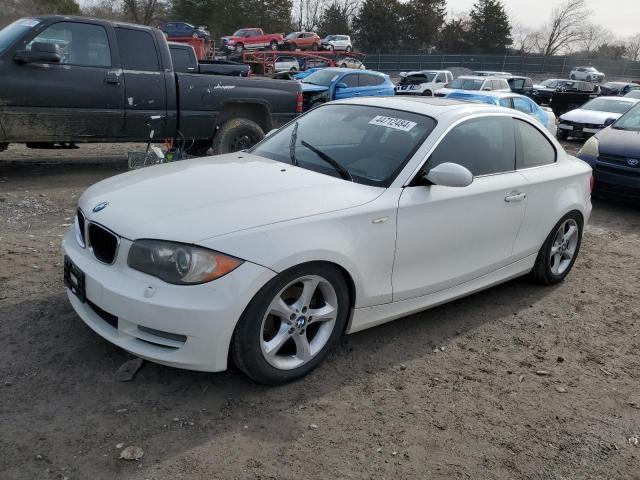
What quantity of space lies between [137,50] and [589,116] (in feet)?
41.5

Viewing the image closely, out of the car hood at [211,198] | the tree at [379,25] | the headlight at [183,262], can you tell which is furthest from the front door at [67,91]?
the tree at [379,25]

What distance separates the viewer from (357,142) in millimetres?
3812

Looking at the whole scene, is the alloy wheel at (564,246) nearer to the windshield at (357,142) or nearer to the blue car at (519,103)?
the windshield at (357,142)

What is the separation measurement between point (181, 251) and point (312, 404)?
110 centimetres

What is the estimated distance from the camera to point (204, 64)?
395 inches

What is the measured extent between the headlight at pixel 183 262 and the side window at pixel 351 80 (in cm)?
1350

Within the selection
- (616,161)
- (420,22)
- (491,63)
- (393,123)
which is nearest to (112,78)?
(393,123)

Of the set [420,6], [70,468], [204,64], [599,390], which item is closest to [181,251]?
[70,468]

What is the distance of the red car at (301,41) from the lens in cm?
3884

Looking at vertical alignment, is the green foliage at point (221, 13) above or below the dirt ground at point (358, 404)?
above

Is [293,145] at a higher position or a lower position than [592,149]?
higher

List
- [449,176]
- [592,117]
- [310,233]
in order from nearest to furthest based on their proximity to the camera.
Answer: [310,233]
[449,176]
[592,117]

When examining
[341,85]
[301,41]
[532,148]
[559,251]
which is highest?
[301,41]

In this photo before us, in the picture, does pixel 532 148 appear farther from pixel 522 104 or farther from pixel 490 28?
pixel 490 28
